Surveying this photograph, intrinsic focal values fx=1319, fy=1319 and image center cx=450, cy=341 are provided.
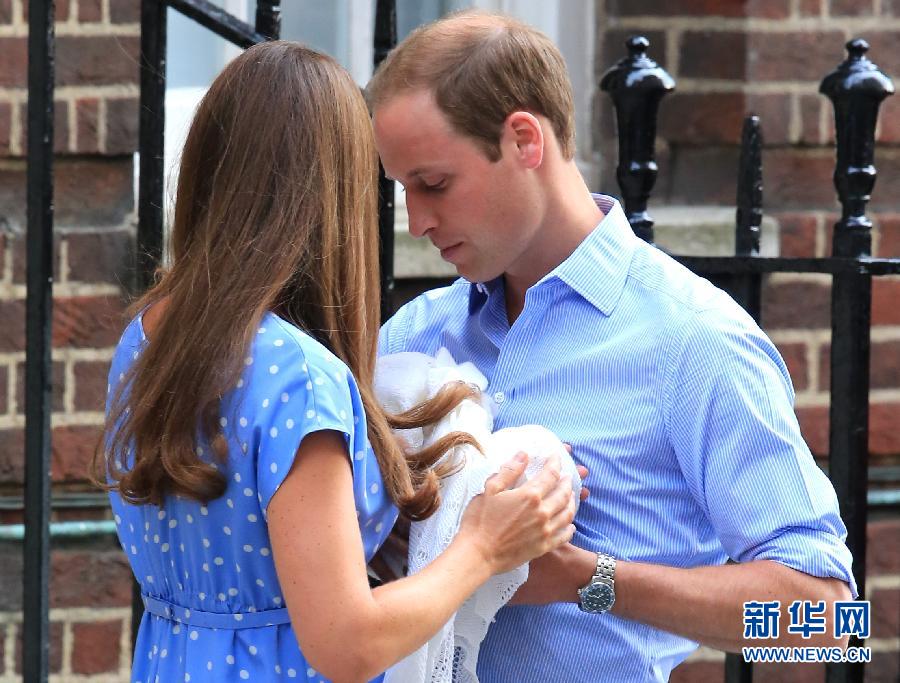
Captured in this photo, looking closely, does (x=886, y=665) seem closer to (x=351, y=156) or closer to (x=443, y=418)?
(x=443, y=418)

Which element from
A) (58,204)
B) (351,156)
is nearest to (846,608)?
(351,156)

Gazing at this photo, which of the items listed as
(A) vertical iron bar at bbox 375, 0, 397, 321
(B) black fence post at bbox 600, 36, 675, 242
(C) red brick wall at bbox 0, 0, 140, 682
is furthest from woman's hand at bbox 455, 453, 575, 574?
(C) red brick wall at bbox 0, 0, 140, 682

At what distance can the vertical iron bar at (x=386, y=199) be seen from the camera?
219cm

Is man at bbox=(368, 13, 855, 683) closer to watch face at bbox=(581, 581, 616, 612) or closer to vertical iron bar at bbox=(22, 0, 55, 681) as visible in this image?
watch face at bbox=(581, 581, 616, 612)

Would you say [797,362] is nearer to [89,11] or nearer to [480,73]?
[480,73]

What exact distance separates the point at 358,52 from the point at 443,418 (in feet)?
6.43

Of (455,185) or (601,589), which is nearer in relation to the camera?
(601,589)

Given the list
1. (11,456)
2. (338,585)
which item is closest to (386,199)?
(338,585)

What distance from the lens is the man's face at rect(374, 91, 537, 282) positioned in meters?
1.88

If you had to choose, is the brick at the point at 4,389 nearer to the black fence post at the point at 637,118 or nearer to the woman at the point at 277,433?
the woman at the point at 277,433

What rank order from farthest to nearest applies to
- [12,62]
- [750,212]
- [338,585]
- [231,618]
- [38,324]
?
[12,62], [750,212], [38,324], [231,618], [338,585]

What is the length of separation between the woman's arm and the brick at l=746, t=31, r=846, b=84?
206cm

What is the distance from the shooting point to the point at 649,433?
70.8 inches

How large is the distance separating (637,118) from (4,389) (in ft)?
5.19
